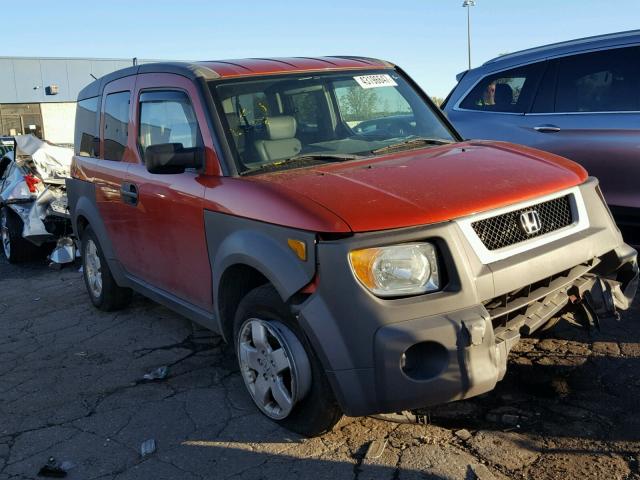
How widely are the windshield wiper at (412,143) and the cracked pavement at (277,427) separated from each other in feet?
4.64

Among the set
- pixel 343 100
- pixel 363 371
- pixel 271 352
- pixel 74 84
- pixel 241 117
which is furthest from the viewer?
pixel 74 84

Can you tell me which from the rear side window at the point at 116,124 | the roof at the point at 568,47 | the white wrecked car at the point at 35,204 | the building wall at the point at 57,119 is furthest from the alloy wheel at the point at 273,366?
the building wall at the point at 57,119

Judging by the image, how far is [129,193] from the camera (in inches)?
182

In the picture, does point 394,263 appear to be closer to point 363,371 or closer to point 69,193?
point 363,371

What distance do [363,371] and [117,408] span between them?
184 centimetres

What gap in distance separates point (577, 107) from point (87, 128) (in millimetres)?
4183

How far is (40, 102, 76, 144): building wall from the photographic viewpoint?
139 feet

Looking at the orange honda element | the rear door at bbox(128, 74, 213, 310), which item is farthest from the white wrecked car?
the rear door at bbox(128, 74, 213, 310)

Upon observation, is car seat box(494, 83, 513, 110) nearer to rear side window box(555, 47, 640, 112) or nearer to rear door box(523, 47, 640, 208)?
rear door box(523, 47, 640, 208)

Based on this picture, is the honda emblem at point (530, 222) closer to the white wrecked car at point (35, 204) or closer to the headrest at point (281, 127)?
the headrest at point (281, 127)

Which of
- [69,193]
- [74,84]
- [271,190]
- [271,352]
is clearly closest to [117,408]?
[271,352]

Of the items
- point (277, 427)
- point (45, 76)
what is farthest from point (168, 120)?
point (45, 76)

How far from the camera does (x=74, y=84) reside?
4350 centimetres

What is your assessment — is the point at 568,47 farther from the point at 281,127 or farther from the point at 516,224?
the point at 516,224
